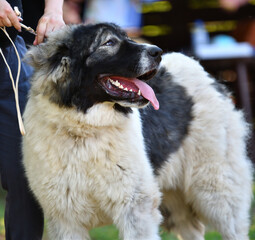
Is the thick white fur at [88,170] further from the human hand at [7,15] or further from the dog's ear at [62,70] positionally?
the human hand at [7,15]

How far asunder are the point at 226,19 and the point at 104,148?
7061 mm

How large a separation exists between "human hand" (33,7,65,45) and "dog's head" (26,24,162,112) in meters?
0.13

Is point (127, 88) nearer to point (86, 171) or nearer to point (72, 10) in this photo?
point (86, 171)

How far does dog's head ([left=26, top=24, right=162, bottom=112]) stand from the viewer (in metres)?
3.56

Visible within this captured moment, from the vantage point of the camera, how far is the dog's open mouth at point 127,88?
3.56 m

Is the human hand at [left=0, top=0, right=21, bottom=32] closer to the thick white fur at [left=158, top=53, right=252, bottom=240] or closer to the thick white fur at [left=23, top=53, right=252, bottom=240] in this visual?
the thick white fur at [left=23, top=53, right=252, bottom=240]

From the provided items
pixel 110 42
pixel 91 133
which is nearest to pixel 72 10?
pixel 110 42

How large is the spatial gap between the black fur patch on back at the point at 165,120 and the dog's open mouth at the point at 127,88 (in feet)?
1.76

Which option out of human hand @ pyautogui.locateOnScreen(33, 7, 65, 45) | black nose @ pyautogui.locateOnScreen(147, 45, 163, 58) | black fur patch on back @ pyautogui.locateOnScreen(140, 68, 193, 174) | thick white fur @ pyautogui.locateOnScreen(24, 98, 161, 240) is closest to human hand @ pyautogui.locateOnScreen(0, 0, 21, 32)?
human hand @ pyautogui.locateOnScreen(33, 7, 65, 45)

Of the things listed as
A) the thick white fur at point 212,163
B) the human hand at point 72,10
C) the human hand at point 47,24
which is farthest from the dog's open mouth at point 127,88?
the human hand at point 72,10

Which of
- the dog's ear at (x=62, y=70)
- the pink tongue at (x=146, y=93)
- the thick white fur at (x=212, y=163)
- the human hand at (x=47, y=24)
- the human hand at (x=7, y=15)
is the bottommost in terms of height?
the thick white fur at (x=212, y=163)

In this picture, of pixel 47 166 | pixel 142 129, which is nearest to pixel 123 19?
pixel 142 129

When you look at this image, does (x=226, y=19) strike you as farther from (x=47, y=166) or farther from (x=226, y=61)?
(x=47, y=166)

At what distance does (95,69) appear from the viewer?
3572 mm
